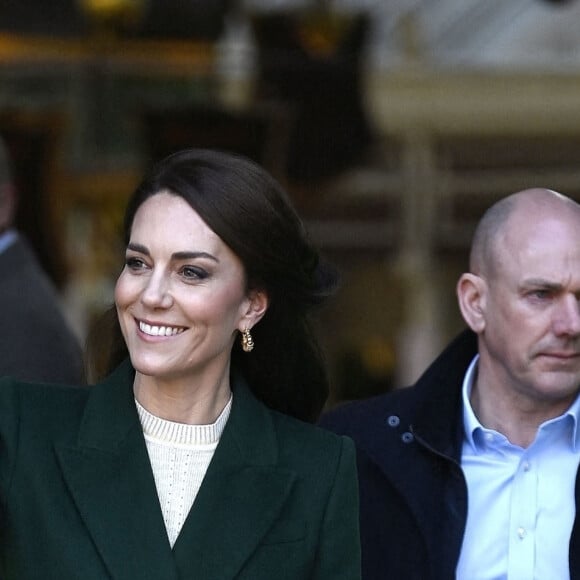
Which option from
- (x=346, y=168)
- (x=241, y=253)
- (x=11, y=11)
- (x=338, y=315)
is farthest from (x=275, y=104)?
(x=241, y=253)

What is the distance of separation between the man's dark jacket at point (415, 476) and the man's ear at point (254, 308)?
752mm

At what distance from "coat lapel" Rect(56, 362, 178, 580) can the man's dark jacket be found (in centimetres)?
93

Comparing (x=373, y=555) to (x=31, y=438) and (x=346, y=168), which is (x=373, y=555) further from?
(x=346, y=168)

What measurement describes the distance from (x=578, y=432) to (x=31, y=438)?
55.1 inches

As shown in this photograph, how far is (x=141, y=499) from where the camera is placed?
8.77ft

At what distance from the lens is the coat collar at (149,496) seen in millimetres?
2623

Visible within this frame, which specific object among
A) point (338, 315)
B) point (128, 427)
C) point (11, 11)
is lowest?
point (128, 427)

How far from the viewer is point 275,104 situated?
817 centimetres

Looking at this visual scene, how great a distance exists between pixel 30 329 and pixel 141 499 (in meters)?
1.46

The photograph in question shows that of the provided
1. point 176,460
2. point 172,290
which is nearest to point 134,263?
point 172,290

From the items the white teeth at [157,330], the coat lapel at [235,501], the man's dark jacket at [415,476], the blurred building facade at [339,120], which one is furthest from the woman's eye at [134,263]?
the blurred building facade at [339,120]

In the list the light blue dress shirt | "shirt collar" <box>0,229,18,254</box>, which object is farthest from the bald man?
"shirt collar" <box>0,229,18,254</box>

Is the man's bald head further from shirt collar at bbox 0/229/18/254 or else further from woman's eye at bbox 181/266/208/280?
shirt collar at bbox 0/229/18/254

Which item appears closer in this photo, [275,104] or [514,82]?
[275,104]
